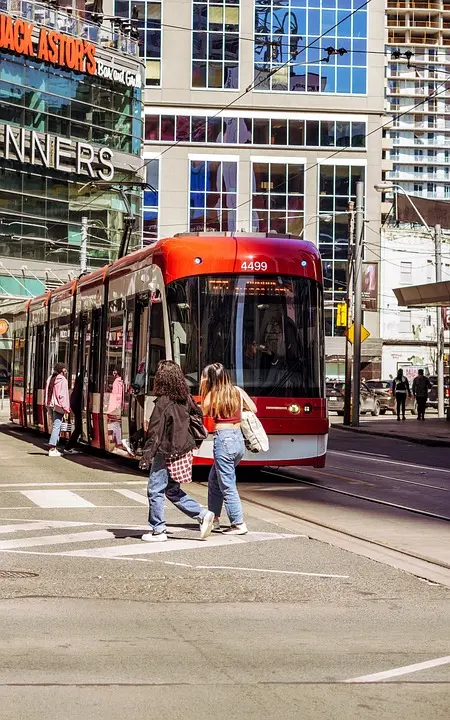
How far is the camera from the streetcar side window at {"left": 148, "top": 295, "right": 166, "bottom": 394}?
19.0 m

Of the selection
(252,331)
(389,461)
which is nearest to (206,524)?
(252,331)

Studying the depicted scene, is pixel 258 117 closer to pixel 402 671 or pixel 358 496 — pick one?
pixel 358 496

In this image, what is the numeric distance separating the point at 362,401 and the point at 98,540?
159 ft

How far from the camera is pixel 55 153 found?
6266 centimetres

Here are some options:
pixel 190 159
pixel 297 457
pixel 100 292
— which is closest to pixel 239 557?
pixel 297 457

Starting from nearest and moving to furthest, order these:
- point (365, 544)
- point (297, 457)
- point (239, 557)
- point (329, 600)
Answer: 1. point (329, 600)
2. point (239, 557)
3. point (365, 544)
4. point (297, 457)

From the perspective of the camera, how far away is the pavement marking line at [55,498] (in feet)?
51.2

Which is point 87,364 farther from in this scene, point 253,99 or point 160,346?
point 253,99

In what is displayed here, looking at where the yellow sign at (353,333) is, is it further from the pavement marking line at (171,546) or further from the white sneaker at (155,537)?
the white sneaker at (155,537)

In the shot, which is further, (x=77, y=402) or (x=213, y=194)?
(x=213, y=194)

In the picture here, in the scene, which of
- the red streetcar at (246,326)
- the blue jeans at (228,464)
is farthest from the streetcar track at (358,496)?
the blue jeans at (228,464)

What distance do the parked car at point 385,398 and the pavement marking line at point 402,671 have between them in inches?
2171

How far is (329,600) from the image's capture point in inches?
360

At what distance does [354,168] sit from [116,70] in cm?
2373
